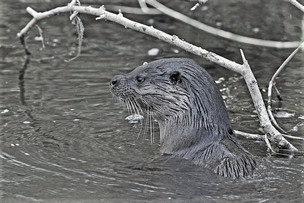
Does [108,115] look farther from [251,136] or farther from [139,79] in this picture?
[251,136]

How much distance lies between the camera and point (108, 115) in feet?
19.5

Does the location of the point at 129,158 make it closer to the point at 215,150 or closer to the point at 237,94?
the point at 215,150

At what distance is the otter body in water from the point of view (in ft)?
15.7

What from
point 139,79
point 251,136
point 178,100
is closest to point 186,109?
point 178,100

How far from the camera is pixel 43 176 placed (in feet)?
15.3

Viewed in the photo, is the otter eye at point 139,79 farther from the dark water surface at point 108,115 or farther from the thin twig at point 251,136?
the thin twig at point 251,136

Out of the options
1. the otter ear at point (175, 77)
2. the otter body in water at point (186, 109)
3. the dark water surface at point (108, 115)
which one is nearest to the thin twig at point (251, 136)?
the dark water surface at point (108, 115)

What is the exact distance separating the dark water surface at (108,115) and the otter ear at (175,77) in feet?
1.59

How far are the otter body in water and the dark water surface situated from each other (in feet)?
0.42

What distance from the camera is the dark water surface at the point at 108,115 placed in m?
4.45

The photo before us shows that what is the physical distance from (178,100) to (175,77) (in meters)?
0.15

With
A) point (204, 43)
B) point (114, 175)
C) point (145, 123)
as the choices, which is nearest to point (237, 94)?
point (145, 123)

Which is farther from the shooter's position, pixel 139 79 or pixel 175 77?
pixel 139 79

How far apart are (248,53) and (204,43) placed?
20.8 inches
